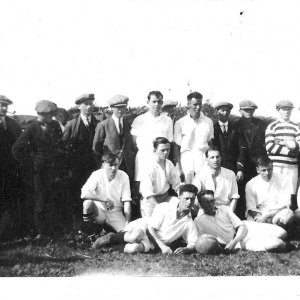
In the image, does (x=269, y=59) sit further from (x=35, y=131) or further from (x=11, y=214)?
(x=11, y=214)

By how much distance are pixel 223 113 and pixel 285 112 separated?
77 cm

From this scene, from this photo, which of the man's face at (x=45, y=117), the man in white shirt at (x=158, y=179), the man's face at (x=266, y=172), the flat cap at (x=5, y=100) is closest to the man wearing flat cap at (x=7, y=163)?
the flat cap at (x=5, y=100)

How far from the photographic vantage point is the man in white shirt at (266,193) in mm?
5641

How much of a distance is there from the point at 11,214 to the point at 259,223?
2797 mm

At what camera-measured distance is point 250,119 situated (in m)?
5.94

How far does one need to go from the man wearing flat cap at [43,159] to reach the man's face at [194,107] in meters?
1.60

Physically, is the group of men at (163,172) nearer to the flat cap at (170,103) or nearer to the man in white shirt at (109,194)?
the man in white shirt at (109,194)

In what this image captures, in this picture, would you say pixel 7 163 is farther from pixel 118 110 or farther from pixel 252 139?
pixel 252 139

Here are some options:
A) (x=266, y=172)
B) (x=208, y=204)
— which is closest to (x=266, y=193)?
(x=266, y=172)

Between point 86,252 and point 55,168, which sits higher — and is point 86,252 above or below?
below

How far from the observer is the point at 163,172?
5.65 meters

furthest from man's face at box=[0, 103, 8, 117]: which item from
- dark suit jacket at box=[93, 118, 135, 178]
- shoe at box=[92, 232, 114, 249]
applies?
shoe at box=[92, 232, 114, 249]

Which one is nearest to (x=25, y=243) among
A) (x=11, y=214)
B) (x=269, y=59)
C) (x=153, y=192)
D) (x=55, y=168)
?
(x=11, y=214)

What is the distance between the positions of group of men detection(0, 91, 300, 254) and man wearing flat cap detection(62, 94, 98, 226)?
12mm
